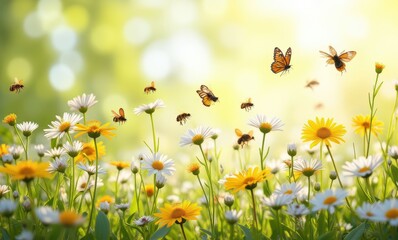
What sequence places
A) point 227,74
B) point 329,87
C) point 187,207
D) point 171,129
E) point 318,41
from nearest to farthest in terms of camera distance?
point 187,207, point 329,87, point 318,41, point 171,129, point 227,74

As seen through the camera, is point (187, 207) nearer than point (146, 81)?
Yes

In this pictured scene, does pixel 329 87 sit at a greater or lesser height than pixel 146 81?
lesser

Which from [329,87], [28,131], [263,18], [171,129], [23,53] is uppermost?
[263,18]

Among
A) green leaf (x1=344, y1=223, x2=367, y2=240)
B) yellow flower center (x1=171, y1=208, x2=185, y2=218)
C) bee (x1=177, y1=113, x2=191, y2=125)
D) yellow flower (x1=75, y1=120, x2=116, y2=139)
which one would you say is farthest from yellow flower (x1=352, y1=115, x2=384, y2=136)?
yellow flower (x1=75, y1=120, x2=116, y2=139)

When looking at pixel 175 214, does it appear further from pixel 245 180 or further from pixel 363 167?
pixel 363 167

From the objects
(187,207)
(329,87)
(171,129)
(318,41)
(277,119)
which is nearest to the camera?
(187,207)

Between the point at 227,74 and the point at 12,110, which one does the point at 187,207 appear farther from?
the point at 227,74

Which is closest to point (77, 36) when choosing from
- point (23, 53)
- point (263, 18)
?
point (23, 53)

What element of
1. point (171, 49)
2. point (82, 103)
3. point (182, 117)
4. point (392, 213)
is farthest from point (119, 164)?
point (171, 49)
